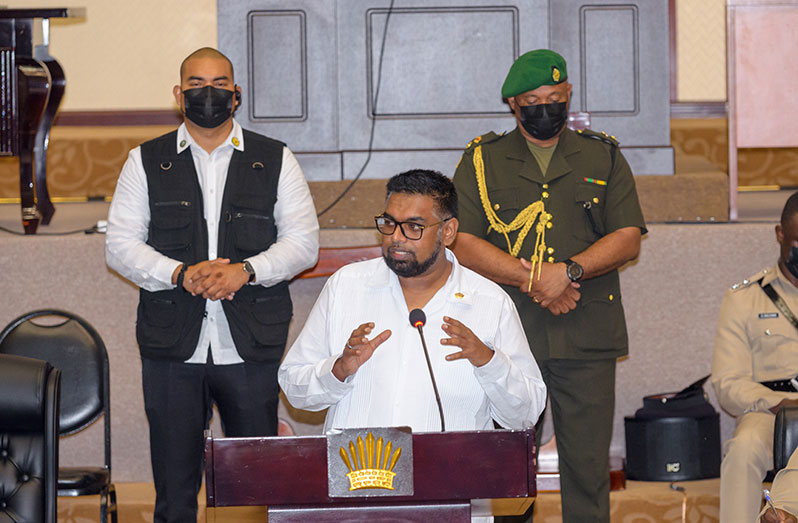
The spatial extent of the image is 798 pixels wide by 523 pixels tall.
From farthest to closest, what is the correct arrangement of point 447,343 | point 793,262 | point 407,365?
point 793,262, point 407,365, point 447,343

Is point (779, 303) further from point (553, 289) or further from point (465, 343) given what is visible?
point (465, 343)

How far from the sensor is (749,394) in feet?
13.1

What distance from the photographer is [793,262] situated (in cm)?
406

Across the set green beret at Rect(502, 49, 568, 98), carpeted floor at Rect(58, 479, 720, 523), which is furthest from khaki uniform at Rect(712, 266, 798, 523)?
green beret at Rect(502, 49, 568, 98)

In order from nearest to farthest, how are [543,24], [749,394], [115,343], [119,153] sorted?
[749,394] < [115,343] < [543,24] < [119,153]

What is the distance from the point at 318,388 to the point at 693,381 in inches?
100

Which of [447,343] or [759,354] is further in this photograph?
[759,354]

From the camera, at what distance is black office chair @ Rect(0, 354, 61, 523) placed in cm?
272

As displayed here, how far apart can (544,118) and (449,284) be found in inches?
41.6

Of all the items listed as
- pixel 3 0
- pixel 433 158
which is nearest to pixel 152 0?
pixel 3 0

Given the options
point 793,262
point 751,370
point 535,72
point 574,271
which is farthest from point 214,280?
point 793,262

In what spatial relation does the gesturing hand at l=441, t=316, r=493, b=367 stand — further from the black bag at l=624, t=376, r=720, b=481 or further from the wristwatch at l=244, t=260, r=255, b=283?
the black bag at l=624, t=376, r=720, b=481

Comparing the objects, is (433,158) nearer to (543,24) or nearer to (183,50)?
(543,24)

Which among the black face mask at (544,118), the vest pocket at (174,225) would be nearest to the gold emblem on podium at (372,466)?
the vest pocket at (174,225)
